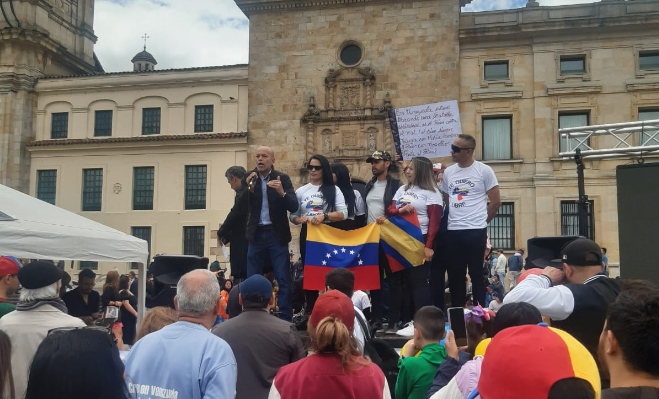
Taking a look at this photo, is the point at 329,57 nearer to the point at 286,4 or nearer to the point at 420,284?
the point at 286,4

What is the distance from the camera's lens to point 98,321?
8.88 metres

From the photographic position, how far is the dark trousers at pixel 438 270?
24.7ft

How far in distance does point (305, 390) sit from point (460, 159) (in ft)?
14.8

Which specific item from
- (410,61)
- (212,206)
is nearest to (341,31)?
(410,61)

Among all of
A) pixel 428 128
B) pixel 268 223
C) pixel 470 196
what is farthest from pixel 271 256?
pixel 428 128

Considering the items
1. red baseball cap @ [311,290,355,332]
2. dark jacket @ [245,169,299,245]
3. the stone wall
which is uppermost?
the stone wall

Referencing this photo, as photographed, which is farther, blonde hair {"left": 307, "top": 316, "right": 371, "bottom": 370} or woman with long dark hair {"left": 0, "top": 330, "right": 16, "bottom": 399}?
blonde hair {"left": 307, "top": 316, "right": 371, "bottom": 370}

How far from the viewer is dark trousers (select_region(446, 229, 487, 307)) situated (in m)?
7.21

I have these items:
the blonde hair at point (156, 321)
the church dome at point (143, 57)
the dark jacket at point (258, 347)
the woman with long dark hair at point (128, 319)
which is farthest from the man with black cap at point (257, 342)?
the church dome at point (143, 57)

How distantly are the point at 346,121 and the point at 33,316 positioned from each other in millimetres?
23641

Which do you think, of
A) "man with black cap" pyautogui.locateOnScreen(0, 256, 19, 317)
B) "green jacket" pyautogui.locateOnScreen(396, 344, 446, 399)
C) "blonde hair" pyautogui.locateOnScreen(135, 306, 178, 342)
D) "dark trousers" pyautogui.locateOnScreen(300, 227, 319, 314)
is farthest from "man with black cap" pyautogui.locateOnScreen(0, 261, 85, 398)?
"dark trousers" pyautogui.locateOnScreen(300, 227, 319, 314)

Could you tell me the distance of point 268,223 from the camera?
25.6ft

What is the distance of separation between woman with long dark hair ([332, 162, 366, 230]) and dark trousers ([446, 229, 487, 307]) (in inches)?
52.9

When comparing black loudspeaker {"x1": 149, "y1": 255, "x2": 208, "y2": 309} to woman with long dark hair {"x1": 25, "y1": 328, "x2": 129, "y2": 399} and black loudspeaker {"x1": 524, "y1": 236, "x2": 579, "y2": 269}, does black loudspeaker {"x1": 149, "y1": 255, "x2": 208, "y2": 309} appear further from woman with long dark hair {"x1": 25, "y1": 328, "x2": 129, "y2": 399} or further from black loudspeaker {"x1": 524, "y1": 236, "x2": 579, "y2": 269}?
woman with long dark hair {"x1": 25, "y1": 328, "x2": 129, "y2": 399}
